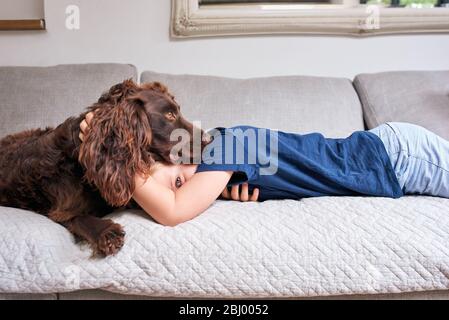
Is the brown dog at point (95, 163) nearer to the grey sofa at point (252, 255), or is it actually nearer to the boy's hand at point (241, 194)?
the grey sofa at point (252, 255)

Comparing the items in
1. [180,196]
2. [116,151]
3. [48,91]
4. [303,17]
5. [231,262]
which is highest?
[303,17]

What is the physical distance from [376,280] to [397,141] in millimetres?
499

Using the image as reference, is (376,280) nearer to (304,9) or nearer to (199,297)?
(199,297)

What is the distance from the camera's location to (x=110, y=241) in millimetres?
984

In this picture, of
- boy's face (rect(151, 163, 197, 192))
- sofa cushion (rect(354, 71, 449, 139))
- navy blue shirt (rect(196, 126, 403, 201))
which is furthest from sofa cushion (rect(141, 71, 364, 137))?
boy's face (rect(151, 163, 197, 192))

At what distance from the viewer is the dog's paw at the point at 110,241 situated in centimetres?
98

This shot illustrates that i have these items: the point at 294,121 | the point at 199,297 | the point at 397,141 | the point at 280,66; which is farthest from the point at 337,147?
the point at 280,66

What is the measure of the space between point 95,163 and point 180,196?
8.7 inches

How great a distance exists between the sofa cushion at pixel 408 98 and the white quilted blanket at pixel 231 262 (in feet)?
2.66

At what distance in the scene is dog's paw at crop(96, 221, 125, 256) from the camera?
0.98 meters

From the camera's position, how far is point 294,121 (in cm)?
174

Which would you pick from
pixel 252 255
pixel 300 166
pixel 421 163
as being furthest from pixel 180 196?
pixel 421 163

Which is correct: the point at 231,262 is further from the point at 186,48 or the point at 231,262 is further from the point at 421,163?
the point at 186,48

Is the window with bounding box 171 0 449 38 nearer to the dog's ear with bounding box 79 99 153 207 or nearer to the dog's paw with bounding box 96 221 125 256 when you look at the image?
the dog's ear with bounding box 79 99 153 207
